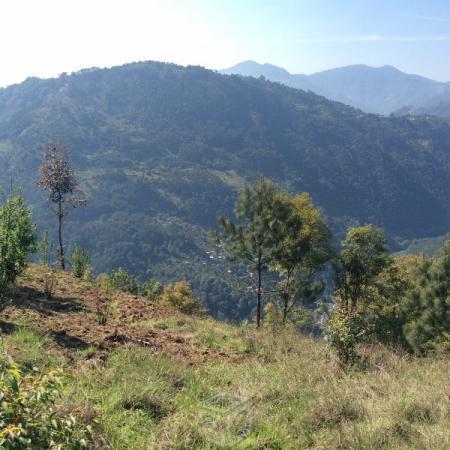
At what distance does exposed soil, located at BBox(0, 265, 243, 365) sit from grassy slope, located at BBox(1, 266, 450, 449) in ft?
0.18

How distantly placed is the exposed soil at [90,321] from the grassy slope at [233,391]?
55 millimetres

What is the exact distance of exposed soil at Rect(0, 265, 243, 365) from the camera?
9.02 metres

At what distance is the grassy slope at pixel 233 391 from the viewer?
16.3 ft

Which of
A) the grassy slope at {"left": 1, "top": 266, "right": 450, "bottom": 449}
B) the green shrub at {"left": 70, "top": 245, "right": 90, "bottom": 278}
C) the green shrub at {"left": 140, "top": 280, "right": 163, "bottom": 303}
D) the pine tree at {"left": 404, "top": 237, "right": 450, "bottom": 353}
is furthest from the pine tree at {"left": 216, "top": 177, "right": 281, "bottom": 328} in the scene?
the pine tree at {"left": 404, "top": 237, "right": 450, "bottom": 353}

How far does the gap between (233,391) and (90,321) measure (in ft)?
18.0

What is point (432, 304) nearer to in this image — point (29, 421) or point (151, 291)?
point (151, 291)

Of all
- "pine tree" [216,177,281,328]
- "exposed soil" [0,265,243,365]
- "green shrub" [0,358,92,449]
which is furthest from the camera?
"pine tree" [216,177,281,328]

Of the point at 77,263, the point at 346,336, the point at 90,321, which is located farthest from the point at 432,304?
the point at 90,321

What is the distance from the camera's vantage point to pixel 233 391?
6469 mm

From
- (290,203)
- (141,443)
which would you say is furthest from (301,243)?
(141,443)

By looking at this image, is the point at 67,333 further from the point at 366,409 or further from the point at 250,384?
the point at 366,409

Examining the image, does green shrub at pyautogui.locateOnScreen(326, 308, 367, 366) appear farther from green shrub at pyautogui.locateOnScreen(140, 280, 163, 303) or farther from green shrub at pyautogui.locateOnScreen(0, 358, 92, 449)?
green shrub at pyautogui.locateOnScreen(140, 280, 163, 303)

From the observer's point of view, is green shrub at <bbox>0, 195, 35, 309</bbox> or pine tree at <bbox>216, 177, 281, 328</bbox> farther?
pine tree at <bbox>216, 177, 281, 328</bbox>

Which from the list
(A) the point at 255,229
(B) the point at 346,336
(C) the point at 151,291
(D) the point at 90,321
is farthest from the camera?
(C) the point at 151,291
